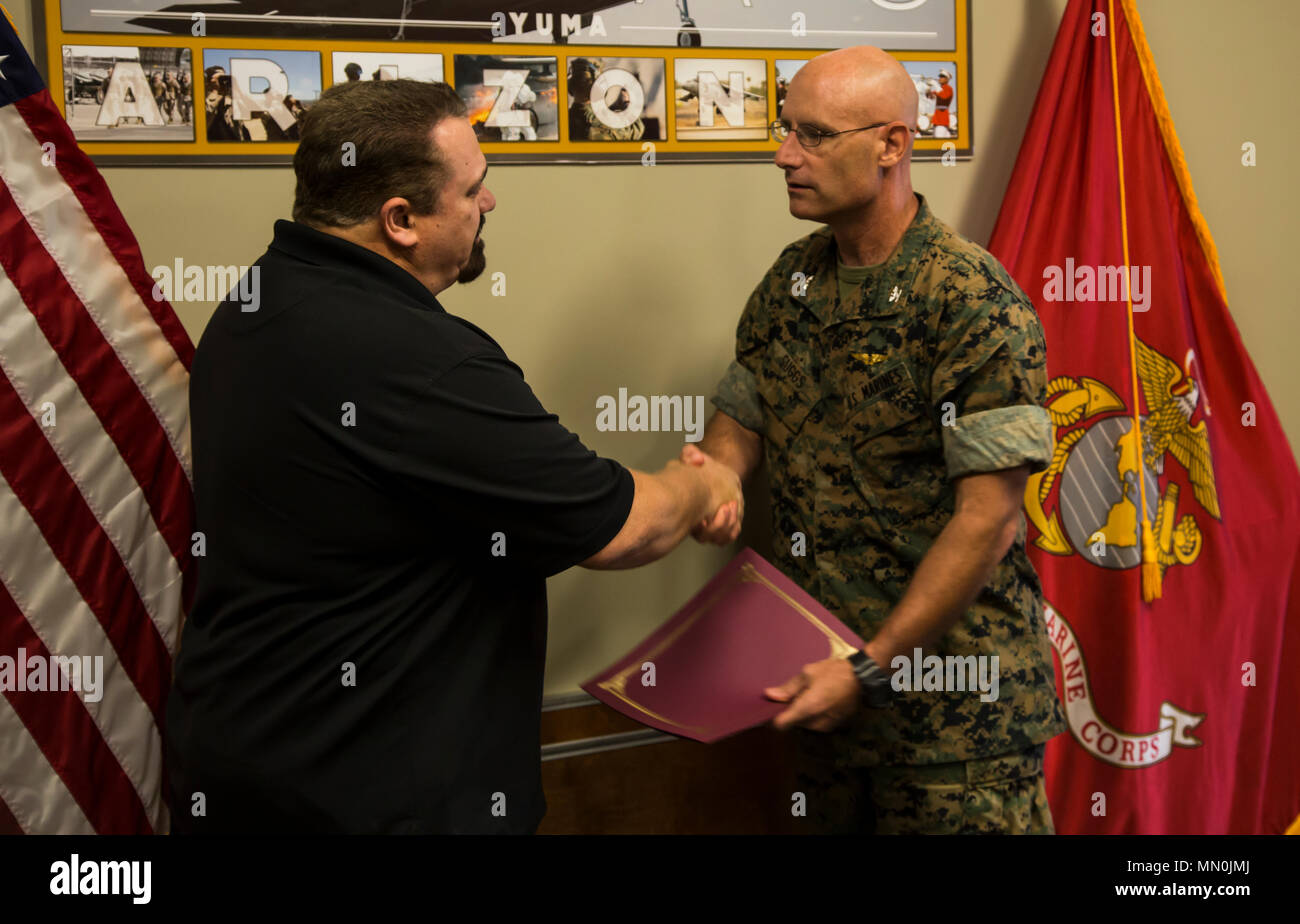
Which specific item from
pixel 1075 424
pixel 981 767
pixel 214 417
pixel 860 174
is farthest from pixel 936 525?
pixel 214 417

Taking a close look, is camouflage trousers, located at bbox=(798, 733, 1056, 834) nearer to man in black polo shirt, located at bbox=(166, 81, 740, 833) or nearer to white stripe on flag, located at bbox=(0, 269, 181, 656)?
→ man in black polo shirt, located at bbox=(166, 81, 740, 833)

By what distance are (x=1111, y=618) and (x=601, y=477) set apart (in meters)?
1.57

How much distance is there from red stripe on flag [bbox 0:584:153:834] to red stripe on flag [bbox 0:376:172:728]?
89mm

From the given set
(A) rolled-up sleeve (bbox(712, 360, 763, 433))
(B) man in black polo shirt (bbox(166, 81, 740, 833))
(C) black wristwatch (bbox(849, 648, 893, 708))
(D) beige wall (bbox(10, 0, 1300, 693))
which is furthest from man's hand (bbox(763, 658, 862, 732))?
(D) beige wall (bbox(10, 0, 1300, 693))

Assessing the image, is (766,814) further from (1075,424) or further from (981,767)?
(1075,424)

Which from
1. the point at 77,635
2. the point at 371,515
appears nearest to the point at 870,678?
the point at 371,515

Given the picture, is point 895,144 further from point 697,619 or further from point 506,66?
point 697,619

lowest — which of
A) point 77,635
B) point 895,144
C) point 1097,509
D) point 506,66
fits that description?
point 77,635

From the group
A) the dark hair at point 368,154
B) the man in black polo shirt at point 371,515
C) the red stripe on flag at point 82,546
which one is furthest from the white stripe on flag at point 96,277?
the dark hair at point 368,154

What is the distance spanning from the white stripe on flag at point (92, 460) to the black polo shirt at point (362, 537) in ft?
1.02

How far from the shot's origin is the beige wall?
2031 mm

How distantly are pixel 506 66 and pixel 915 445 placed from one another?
3.50ft

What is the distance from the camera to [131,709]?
5.69 ft

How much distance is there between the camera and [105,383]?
1.71m
